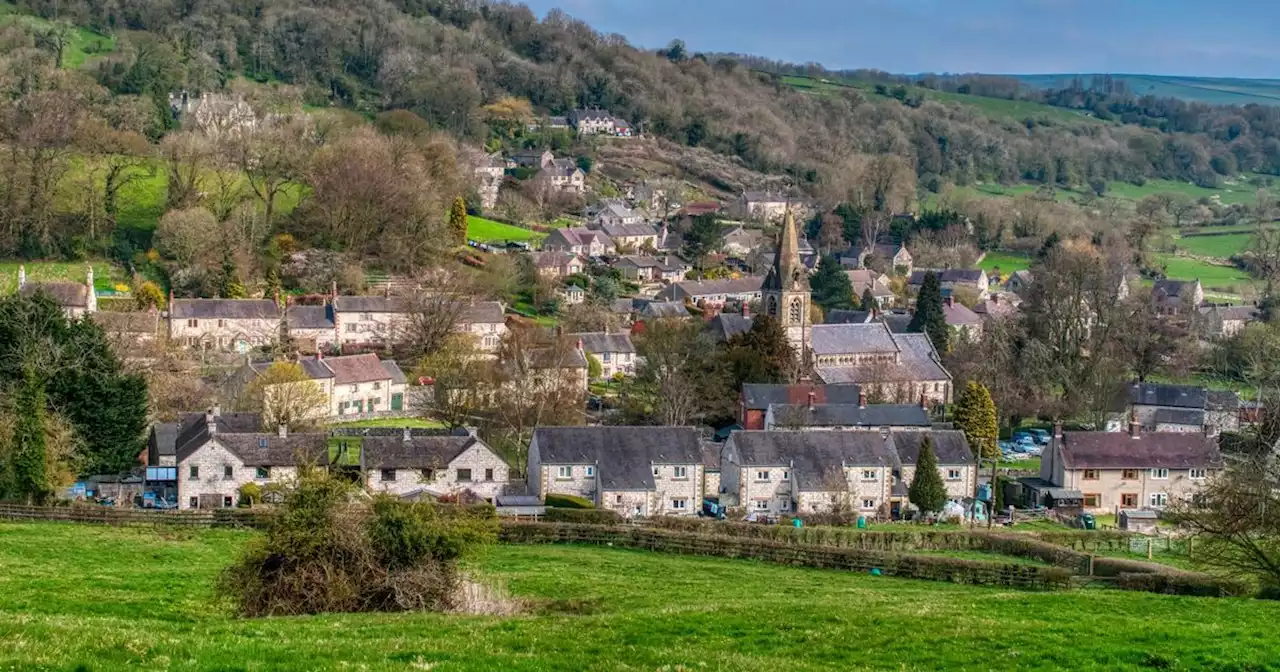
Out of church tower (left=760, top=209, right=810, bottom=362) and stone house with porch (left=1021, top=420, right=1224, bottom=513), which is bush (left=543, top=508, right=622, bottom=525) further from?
church tower (left=760, top=209, right=810, bottom=362)

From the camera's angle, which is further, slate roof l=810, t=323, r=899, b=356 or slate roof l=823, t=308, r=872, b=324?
slate roof l=823, t=308, r=872, b=324

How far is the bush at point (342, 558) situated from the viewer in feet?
68.3

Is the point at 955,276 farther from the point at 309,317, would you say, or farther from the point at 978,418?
the point at 309,317

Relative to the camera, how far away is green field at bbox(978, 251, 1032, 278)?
392ft

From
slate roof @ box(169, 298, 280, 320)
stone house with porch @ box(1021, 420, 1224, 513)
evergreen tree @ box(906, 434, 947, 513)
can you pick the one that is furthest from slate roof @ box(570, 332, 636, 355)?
evergreen tree @ box(906, 434, 947, 513)

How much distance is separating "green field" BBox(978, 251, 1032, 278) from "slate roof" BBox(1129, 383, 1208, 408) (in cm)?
5030

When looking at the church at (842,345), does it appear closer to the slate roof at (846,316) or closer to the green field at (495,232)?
the slate roof at (846,316)

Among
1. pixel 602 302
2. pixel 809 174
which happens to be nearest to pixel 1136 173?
pixel 809 174

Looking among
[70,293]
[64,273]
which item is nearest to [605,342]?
[70,293]

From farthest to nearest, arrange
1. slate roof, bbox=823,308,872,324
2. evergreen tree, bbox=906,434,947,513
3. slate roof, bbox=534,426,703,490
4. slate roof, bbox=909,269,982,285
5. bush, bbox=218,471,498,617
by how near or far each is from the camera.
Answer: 1. slate roof, bbox=909,269,982,285
2. slate roof, bbox=823,308,872,324
3. evergreen tree, bbox=906,434,947,513
4. slate roof, bbox=534,426,703,490
5. bush, bbox=218,471,498,617

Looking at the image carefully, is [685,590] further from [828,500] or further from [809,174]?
[809,174]

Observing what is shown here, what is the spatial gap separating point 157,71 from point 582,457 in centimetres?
7628

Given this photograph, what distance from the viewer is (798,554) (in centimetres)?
3462

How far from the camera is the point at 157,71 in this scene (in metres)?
110
